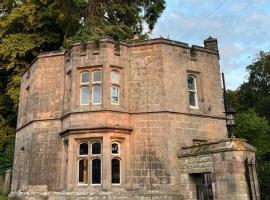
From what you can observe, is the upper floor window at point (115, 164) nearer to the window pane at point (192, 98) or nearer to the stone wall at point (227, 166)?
the stone wall at point (227, 166)

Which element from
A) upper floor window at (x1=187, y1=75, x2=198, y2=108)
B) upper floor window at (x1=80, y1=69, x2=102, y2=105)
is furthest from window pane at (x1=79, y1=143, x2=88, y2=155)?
upper floor window at (x1=187, y1=75, x2=198, y2=108)

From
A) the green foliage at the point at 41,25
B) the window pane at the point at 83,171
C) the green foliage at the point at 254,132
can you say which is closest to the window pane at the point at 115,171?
the window pane at the point at 83,171

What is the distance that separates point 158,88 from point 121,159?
355cm

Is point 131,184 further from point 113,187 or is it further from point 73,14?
point 73,14

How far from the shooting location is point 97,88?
15539 mm

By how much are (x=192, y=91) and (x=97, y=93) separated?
14.9ft

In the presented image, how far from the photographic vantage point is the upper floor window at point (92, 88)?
15.5 metres

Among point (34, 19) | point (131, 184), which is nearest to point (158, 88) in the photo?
point (131, 184)

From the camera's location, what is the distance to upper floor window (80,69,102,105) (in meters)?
15.5

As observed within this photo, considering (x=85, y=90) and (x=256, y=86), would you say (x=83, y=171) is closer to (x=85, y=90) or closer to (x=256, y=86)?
(x=85, y=90)

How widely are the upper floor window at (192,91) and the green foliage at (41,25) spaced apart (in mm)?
7204

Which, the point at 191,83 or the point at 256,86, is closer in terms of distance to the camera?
the point at 191,83

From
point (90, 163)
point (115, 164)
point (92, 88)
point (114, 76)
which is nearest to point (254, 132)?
point (114, 76)

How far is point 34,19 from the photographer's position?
24812mm
